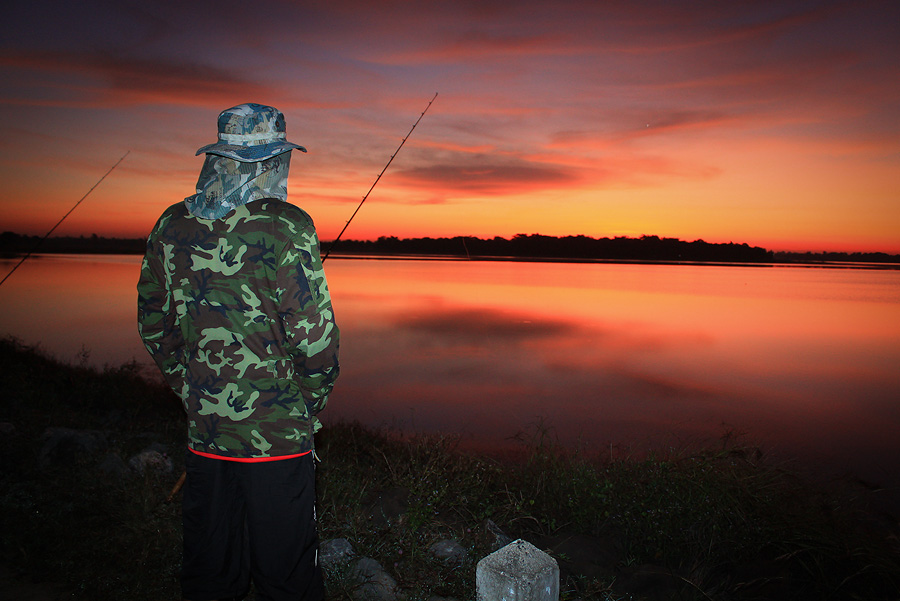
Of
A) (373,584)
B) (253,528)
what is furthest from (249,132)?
(373,584)

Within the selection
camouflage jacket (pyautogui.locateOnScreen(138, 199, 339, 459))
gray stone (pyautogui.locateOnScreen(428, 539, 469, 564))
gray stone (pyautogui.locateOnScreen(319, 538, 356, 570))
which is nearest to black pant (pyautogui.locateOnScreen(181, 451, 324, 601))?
camouflage jacket (pyautogui.locateOnScreen(138, 199, 339, 459))

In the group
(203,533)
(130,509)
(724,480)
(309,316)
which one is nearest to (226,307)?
(309,316)

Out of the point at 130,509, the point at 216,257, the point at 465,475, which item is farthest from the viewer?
the point at 465,475

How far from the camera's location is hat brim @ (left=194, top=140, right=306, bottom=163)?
1.98m

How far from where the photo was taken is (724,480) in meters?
4.63

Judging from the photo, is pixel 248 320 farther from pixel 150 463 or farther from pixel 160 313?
pixel 150 463

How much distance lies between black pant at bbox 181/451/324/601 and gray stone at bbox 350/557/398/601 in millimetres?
1024

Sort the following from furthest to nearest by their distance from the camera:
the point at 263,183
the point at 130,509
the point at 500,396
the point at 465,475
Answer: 1. the point at 500,396
2. the point at 465,475
3. the point at 130,509
4. the point at 263,183

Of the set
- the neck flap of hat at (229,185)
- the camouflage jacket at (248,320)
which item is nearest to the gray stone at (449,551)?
the camouflage jacket at (248,320)

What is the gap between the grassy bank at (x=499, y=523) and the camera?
10.8ft

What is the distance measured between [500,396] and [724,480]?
7.56 m

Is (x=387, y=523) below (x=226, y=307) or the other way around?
below

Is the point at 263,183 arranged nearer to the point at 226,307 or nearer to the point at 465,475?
the point at 226,307

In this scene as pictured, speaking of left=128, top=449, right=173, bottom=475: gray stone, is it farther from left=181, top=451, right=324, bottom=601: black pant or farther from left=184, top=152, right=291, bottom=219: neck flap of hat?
left=184, top=152, right=291, bottom=219: neck flap of hat
